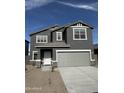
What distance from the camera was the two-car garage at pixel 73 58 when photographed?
62.3 ft

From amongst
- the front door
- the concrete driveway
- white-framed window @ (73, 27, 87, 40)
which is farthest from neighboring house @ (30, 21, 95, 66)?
the concrete driveway

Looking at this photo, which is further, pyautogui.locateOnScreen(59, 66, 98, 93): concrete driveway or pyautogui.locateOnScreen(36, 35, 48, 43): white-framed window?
pyautogui.locateOnScreen(36, 35, 48, 43): white-framed window

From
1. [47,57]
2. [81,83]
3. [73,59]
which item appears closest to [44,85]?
[81,83]

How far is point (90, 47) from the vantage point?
64.4 ft

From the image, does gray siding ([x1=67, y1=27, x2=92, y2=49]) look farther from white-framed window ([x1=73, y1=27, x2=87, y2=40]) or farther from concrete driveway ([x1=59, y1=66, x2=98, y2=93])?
concrete driveway ([x1=59, y1=66, x2=98, y2=93])

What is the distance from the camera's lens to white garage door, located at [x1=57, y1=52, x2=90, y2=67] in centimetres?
1900

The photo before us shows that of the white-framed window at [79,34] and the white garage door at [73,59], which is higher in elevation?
the white-framed window at [79,34]

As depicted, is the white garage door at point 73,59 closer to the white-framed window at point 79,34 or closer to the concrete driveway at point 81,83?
the white-framed window at point 79,34

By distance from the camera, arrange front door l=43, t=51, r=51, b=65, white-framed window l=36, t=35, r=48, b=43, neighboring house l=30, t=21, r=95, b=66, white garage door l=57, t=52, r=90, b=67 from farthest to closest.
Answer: white-framed window l=36, t=35, r=48, b=43, front door l=43, t=51, r=51, b=65, neighboring house l=30, t=21, r=95, b=66, white garage door l=57, t=52, r=90, b=67

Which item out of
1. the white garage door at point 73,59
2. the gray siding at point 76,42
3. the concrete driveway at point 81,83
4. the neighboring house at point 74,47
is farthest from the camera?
the gray siding at point 76,42

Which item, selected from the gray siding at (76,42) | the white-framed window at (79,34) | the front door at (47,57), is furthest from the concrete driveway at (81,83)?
the front door at (47,57)

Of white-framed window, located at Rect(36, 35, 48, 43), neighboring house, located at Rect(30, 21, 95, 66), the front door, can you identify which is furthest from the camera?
white-framed window, located at Rect(36, 35, 48, 43)
